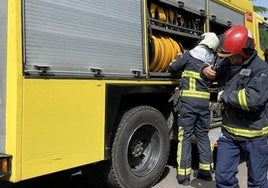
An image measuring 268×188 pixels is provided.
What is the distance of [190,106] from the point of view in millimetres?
5793

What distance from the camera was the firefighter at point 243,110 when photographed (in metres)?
3.80

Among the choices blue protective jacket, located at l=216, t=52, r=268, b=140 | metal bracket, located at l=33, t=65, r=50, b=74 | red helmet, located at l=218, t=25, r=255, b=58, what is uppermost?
red helmet, located at l=218, t=25, r=255, b=58

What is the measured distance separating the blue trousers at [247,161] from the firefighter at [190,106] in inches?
65.4

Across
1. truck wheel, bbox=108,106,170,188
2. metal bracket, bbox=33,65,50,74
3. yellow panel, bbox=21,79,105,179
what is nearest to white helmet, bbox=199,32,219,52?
truck wheel, bbox=108,106,170,188

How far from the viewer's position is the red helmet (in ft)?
12.6

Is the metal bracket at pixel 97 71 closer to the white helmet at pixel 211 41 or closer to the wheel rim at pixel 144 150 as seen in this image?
the wheel rim at pixel 144 150

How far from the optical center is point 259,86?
3.75 meters

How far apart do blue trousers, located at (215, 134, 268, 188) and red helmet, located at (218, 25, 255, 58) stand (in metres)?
0.75

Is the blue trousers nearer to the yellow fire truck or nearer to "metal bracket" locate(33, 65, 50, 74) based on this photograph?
the yellow fire truck

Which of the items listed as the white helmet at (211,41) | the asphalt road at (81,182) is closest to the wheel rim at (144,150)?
the asphalt road at (81,182)

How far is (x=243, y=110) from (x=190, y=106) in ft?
6.15

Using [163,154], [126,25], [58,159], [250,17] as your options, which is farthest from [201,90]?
[250,17]

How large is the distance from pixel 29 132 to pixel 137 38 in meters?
1.87

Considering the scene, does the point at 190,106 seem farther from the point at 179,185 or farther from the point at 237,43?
the point at 237,43
